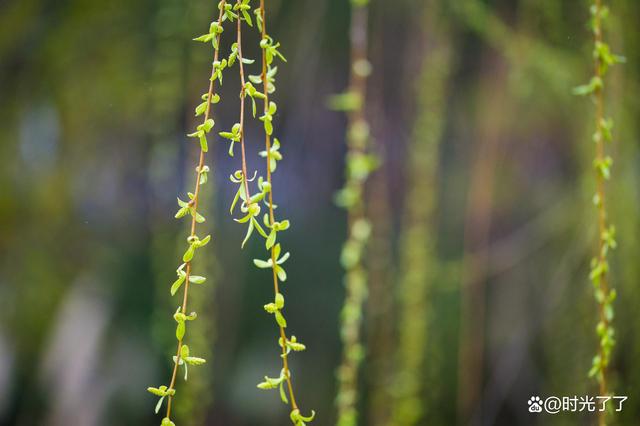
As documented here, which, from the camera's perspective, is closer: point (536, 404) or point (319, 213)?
point (536, 404)

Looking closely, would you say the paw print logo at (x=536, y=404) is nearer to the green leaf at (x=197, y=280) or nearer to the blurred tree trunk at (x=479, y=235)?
the blurred tree trunk at (x=479, y=235)

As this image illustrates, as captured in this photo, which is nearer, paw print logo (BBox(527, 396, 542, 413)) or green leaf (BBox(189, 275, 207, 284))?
green leaf (BBox(189, 275, 207, 284))

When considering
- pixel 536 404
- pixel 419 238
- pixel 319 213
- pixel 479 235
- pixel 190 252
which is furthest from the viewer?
pixel 319 213

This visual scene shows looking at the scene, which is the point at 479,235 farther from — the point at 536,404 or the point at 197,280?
the point at 197,280

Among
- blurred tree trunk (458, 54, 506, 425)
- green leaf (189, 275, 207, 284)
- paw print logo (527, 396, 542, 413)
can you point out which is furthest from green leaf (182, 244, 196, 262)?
paw print logo (527, 396, 542, 413)

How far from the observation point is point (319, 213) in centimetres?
180

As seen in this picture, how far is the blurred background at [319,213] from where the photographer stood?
1.24 meters

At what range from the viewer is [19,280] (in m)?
1.75

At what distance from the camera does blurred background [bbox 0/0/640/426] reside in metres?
1.24

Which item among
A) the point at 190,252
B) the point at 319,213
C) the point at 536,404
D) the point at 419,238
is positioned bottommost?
the point at 536,404

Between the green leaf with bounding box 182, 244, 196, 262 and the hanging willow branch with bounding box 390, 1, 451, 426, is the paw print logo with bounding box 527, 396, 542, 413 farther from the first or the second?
the green leaf with bounding box 182, 244, 196, 262

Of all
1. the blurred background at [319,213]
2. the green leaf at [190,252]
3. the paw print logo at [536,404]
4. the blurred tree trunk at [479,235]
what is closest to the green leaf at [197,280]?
the green leaf at [190,252]

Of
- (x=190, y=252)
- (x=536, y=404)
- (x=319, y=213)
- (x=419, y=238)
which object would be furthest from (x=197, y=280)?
(x=319, y=213)

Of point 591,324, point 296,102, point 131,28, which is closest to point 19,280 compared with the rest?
point 131,28
